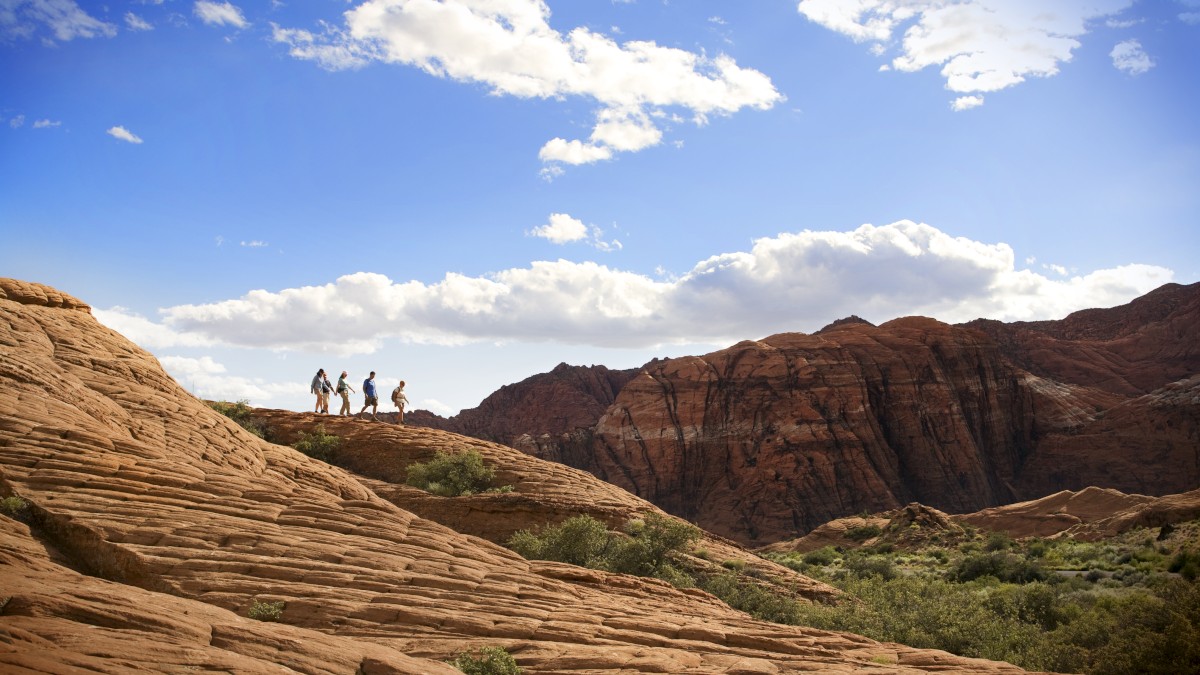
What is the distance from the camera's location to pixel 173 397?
2088 centimetres

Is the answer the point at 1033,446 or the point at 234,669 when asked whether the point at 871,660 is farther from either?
the point at 1033,446

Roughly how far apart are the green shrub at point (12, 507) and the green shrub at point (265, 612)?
3459 mm

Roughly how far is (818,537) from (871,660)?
3746cm

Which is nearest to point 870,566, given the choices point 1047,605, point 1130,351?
point 1047,605

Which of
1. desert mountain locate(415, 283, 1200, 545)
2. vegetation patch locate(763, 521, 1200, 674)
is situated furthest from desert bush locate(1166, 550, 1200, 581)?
desert mountain locate(415, 283, 1200, 545)

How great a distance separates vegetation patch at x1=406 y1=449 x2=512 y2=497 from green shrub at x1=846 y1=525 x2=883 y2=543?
80.6 ft

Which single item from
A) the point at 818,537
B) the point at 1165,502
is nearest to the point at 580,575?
the point at 1165,502

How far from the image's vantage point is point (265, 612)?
10.9 m

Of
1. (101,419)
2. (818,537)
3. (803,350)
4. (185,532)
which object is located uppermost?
(803,350)

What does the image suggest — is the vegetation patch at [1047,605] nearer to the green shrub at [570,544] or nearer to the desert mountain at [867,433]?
the green shrub at [570,544]

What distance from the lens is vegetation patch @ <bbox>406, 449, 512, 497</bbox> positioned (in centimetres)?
2791

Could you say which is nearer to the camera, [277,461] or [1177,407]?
[277,461]

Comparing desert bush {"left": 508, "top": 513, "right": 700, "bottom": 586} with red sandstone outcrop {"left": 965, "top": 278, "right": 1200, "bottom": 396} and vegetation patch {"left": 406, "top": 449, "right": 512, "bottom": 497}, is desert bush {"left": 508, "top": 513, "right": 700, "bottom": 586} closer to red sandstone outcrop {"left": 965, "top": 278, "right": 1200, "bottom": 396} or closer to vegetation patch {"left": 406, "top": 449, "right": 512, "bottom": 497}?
vegetation patch {"left": 406, "top": 449, "right": 512, "bottom": 497}

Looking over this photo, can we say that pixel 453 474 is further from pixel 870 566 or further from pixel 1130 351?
pixel 1130 351
